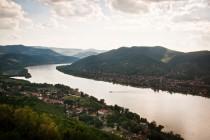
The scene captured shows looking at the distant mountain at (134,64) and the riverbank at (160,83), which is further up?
the distant mountain at (134,64)

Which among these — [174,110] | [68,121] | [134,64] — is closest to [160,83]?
[134,64]

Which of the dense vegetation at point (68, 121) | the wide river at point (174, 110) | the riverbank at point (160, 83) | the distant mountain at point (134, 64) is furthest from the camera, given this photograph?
the distant mountain at point (134, 64)

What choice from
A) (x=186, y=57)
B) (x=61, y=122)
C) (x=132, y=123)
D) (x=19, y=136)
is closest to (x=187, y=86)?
(x=186, y=57)

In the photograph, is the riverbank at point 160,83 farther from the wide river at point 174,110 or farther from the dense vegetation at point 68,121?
the dense vegetation at point 68,121

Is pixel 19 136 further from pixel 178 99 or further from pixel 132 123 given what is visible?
pixel 178 99

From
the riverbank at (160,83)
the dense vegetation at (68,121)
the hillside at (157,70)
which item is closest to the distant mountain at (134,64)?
the hillside at (157,70)

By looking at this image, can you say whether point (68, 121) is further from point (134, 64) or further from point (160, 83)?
point (134, 64)
